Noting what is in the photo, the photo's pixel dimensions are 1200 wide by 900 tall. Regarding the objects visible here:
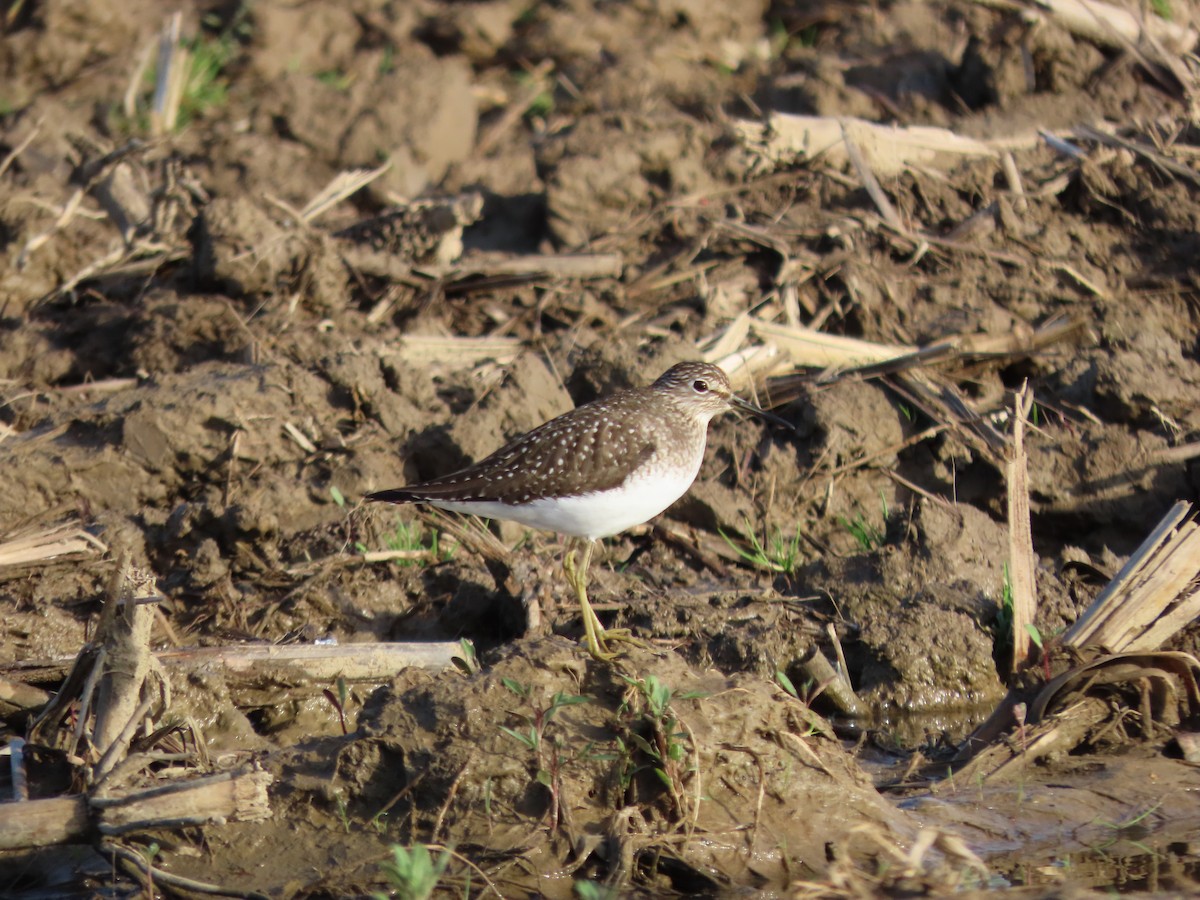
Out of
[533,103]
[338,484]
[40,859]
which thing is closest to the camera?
[40,859]

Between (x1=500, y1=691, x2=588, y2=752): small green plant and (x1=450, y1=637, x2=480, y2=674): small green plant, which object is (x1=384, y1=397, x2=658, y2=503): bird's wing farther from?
(x1=500, y1=691, x2=588, y2=752): small green plant

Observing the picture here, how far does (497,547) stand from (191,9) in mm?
8468

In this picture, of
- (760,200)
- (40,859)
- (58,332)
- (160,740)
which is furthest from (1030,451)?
(58,332)

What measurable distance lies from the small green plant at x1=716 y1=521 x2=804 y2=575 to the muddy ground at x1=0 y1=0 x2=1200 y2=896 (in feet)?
0.16

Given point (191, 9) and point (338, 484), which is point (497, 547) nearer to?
point (338, 484)

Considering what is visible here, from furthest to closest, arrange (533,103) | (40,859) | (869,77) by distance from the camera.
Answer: (533,103) < (869,77) < (40,859)

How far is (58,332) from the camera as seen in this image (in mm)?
9445

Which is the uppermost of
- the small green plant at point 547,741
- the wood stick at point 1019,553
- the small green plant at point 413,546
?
the wood stick at point 1019,553

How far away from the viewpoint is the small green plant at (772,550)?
7.70 m

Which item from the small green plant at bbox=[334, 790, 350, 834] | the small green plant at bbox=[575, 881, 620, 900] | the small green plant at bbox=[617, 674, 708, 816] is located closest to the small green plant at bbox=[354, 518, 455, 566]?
the small green plant at bbox=[334, 790, 350, 834]

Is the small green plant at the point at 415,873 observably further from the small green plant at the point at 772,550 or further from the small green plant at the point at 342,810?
the small green plant at the point at 772,550

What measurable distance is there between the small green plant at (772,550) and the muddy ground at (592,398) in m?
0.05

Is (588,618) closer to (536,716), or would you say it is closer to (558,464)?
(558,464)

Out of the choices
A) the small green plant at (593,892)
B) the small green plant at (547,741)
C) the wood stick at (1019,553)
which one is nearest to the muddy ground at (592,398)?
the small green plant at (547,741)
